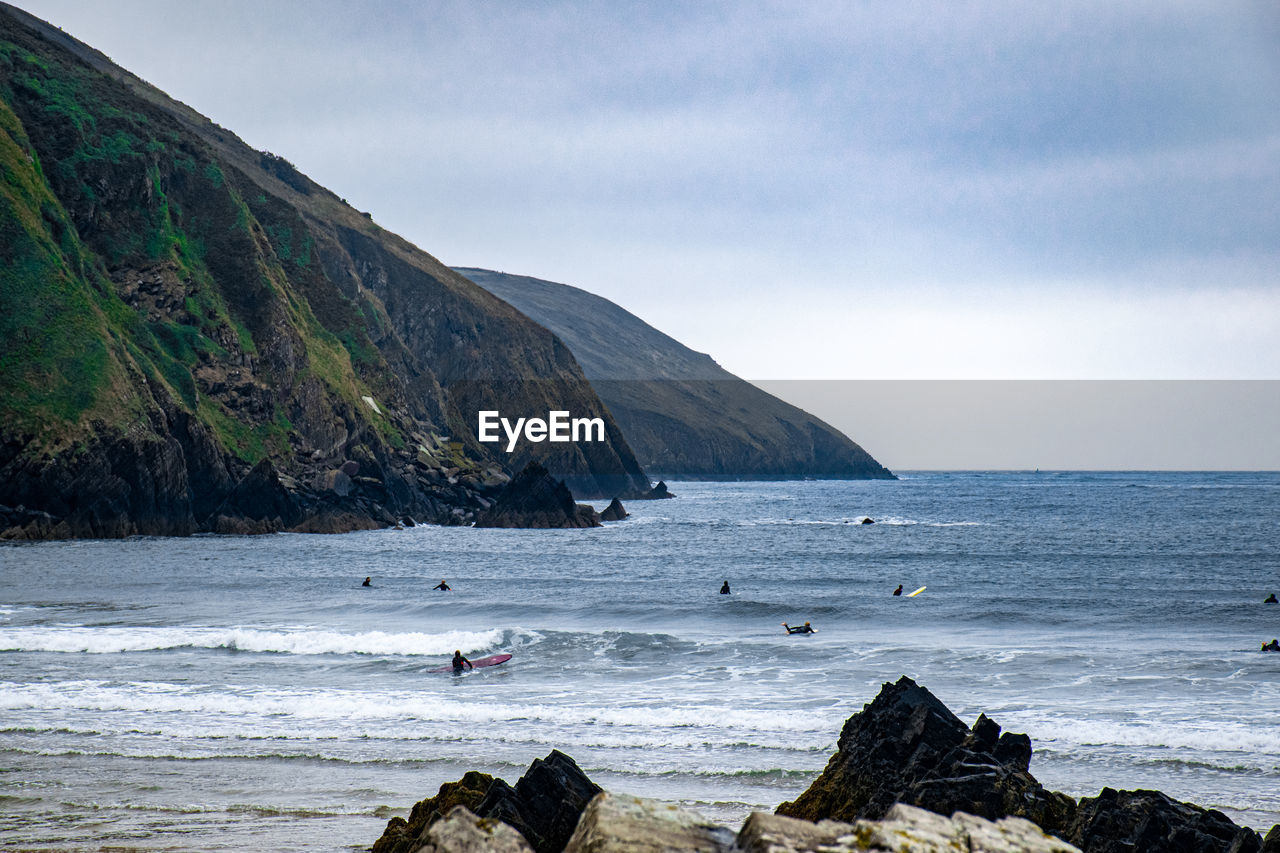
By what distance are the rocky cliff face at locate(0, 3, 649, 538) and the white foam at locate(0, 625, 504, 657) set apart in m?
40.9

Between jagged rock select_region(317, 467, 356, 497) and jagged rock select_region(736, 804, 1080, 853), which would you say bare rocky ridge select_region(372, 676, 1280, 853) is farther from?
jagged rock select_region(317, 467, 356, 497)

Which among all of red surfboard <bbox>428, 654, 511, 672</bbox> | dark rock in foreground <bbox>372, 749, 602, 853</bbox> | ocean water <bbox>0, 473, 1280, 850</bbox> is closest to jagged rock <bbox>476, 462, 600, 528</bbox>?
ocean water <bbox>0, 473, 1280, 850</bbox>

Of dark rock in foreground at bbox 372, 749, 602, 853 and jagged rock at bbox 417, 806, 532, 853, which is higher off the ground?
jagged rock at bbox 417, 806, 532, 853

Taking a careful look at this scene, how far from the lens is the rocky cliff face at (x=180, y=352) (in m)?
71.4

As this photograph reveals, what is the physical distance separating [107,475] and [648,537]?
40.7 metres

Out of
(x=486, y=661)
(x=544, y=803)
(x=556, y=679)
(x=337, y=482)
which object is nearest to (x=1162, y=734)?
(x=556, y=679)

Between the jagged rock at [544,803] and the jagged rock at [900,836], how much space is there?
5128mm

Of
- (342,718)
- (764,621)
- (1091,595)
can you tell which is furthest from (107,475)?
(1091,595)

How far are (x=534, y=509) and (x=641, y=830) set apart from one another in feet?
299

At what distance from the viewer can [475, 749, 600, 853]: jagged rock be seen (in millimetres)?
9438

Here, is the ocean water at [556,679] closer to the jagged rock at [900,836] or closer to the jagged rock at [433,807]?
the jagged rock at [433,807]

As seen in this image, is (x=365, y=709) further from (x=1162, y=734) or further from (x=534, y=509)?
(x=534, y=509)

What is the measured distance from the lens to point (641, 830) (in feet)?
16.1

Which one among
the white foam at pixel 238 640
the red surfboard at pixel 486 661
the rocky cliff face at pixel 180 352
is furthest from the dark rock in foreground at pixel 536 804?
the rocky cliff face at pixel 180 352
